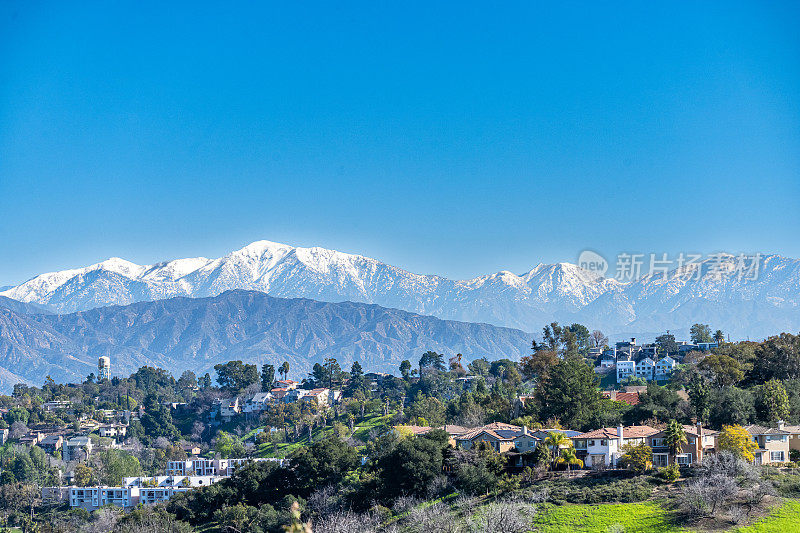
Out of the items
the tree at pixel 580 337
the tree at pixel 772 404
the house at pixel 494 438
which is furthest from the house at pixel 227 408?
the tree at pixel 772 404

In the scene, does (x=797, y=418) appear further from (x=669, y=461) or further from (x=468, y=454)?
(x=468, y=454)

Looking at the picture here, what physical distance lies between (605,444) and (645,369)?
6188cm

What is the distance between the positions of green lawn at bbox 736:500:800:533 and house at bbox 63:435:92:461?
85299mm

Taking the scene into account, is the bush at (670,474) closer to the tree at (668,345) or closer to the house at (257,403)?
the tree at (668,345)

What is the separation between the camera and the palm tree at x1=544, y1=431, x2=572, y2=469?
57469 mm

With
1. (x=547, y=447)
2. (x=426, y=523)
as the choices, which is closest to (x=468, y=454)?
(x=547, y=447)

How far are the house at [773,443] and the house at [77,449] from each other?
80.9 meters

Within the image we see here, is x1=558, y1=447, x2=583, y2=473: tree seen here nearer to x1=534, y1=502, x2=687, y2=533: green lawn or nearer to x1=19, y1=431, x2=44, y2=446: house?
x1=534, y1=502, x2=687, y2=533: green lawn

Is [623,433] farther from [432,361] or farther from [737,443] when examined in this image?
[432,361]

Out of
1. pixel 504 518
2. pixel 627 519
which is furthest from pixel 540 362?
pixel 504 518

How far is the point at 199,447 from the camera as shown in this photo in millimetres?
117875

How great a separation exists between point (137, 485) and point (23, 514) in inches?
481

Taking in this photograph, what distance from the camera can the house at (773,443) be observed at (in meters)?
57.0

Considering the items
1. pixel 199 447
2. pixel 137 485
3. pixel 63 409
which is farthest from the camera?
pixel 63 409
